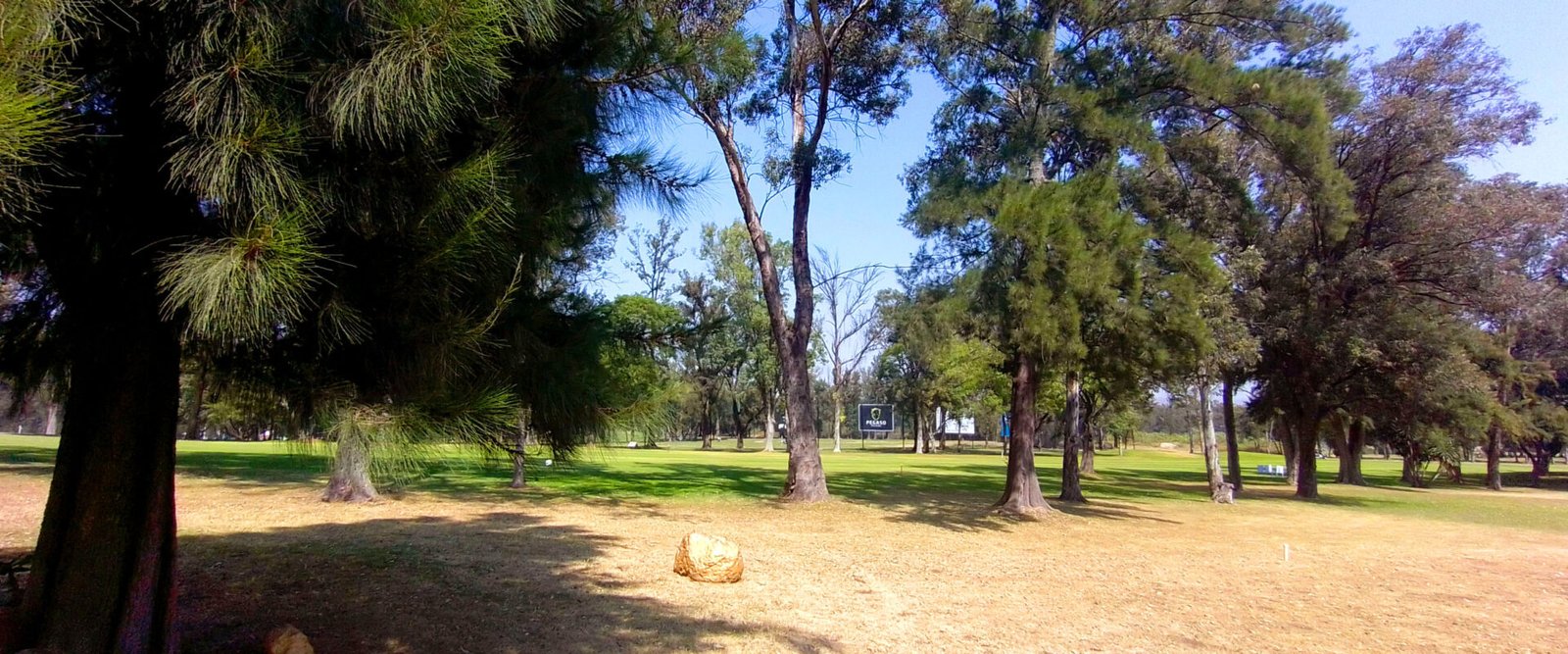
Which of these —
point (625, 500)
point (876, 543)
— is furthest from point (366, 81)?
point (625, 500)

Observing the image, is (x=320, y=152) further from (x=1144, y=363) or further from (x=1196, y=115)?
(x=1196, y=115)

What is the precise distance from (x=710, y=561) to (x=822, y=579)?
1.33 metres

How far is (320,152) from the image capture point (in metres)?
3.03

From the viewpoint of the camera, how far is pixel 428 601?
707 cm

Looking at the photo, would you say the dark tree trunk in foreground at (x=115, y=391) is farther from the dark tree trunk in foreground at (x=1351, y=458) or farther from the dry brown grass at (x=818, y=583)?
the dark tree trunk in foreground at (x=1351, y=458)

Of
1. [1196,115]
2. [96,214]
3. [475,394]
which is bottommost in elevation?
[475,394]

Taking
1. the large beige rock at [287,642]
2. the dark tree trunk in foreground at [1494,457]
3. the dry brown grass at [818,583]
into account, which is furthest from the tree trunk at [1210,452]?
the large beige rock at [287,642]

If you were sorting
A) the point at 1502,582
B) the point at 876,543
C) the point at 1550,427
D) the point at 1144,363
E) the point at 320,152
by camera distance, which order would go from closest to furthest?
the point at 320,152
the point at 1502,582
the point at 876,543
the point at 1144,363
the point at 1550,427

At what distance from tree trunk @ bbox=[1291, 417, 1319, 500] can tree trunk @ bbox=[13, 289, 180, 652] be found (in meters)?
26.2

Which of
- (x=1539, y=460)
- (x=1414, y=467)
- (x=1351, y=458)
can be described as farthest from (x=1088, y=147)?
(x=1539, y=460)

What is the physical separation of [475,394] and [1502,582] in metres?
12.4

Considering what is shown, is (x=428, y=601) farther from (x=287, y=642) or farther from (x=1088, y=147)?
(x=1088, y=147)

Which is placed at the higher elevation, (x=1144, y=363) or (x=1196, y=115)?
(x=1196, y=115)

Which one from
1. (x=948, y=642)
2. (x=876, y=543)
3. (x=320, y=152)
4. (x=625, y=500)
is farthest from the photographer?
(x=625, y=500)
